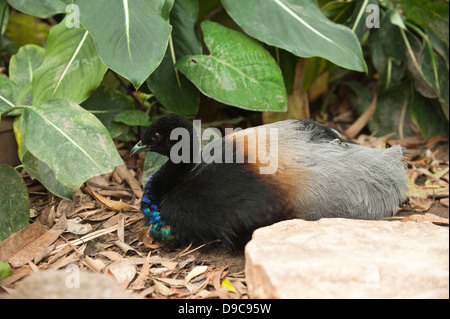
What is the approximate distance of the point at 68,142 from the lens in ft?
8.06

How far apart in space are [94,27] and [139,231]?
1185mm

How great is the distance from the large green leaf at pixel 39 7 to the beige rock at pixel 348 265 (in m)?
2.32

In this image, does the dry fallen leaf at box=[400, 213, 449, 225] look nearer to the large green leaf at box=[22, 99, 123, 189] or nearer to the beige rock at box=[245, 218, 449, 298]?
the beige rock at box=[245, 218, 449, 298]

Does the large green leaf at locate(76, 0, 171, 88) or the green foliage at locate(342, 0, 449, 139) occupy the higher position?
the large green leaf at locate(76, 0, 171, 88)

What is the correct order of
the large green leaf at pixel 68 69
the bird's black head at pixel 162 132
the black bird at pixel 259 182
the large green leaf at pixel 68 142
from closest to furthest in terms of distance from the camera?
the large green leaf at pixel 68 142 → the black bird at pixel 259 182 → the bird's black head at pixel 162 132 → the large green leaf at pixel 68 69

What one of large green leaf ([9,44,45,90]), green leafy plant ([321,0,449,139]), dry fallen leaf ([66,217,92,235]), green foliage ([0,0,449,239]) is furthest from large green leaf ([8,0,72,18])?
green leafy plant ([321,0,449,139])

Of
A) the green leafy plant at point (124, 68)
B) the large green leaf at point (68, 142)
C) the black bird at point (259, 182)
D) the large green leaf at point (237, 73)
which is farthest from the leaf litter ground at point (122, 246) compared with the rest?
the large green leaf at point (237, 73)

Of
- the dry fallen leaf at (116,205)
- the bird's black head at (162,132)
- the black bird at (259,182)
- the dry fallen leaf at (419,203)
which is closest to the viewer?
the black bird at (259,182)

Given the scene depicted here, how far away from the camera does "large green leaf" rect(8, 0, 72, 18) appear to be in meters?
3.39

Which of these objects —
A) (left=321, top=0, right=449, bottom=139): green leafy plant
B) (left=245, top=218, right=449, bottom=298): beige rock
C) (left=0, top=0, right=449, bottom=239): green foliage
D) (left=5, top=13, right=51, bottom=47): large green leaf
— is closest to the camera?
(left=245, top=218, right=449, bottom=298): beige rock

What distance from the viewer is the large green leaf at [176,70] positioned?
339 centimetres

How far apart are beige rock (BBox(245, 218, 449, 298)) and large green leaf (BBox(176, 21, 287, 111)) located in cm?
127

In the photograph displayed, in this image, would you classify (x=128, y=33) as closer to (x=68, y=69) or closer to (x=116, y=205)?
(x=68, y=69)

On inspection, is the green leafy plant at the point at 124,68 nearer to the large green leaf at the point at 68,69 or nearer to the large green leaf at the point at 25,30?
the large green leaf at the point at 68,69
